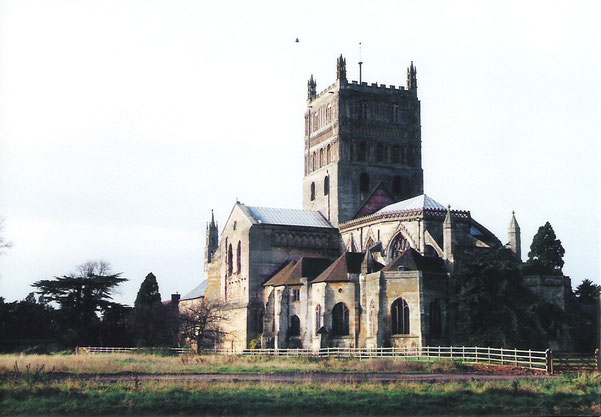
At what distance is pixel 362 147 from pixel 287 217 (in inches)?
413

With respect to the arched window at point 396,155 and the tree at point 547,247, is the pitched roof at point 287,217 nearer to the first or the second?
the arched window at point 396,155

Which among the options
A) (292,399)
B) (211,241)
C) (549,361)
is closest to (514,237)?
(549,361)

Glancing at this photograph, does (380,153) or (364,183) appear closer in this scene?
(364,183)

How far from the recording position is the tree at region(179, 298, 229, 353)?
70.8 meters

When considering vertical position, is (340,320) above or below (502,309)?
below

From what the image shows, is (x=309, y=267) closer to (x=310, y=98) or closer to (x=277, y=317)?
(x=277, y=317)

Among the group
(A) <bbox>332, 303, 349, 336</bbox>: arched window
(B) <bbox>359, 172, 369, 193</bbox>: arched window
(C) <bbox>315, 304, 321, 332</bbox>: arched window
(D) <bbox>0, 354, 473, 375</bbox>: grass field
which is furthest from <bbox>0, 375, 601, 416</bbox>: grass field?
(B) <bbox>359, 172, 369, 193</bbox>: arched window

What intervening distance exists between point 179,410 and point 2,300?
58.3 m

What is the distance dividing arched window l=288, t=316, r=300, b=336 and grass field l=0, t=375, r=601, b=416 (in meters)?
39.8

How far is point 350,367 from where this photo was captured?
1783 inches

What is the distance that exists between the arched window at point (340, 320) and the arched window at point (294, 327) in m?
5.87

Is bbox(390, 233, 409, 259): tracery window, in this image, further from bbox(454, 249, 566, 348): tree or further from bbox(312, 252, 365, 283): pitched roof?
bbox(454, 249, 566, 348): tree

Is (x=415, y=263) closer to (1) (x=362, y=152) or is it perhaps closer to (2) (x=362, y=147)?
(1) (x=362, y=152)

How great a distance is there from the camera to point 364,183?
8462 centimetres
